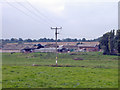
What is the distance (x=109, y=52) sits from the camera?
67.9 meters


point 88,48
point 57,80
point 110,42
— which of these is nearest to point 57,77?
point 57,80

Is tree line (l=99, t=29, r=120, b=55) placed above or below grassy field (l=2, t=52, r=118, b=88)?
above

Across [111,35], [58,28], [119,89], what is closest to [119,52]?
[111,35]

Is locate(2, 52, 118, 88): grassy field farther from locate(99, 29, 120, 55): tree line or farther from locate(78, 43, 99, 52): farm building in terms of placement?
locate(78, 43, 99, 52): farm building

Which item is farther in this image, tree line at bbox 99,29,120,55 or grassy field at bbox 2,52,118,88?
tree line at bbox 99,29,120,55

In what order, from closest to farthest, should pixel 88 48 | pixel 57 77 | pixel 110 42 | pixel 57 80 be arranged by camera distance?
pixel 57 80 → pixel 57 77 → pixel 110 42 → pixel 88 48

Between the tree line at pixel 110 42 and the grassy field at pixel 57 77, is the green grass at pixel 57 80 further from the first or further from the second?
the tree line at pixel 110 42

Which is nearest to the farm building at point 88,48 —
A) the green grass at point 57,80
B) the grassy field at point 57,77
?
the grassy field at point 57,77

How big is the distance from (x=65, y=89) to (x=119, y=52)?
5342cm

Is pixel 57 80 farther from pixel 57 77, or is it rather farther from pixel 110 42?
pixel 110 42

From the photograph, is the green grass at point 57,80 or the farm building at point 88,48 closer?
the green grass at point 57,80

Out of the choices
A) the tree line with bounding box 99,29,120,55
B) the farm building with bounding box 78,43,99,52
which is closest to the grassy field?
the tree line with bounding box 99,29,120,55

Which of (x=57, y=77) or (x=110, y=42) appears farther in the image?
(x=110, y=42)

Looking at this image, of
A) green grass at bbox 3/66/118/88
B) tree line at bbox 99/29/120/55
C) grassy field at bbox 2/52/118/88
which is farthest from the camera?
tree line at bbox 99/29/120/55
